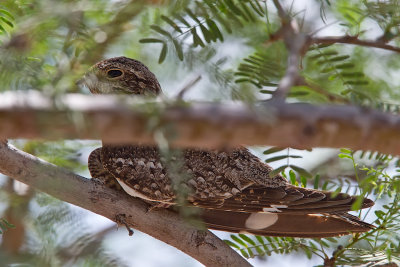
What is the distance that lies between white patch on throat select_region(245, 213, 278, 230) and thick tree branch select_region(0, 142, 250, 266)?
0.26 metres

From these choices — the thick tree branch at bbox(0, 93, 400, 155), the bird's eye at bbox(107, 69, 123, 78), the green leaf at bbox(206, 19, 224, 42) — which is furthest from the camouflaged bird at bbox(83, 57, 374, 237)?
the thick tree branch at bbox(0, 93, 400, 155)

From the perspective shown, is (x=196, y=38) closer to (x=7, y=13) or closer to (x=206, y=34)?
(x=206, y=34)

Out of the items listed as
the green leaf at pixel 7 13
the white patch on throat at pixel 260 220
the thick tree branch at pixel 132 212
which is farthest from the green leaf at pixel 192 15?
the white patch on throat at pixel 260 220

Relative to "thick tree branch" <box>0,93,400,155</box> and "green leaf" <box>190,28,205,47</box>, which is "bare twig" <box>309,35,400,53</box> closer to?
"green leaf" <box>190,28,205,47</box>

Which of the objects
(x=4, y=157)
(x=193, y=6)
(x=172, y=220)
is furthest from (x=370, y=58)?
(x=4, y=157)

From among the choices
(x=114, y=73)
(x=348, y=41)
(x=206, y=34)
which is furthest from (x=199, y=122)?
(x=114, y=73)

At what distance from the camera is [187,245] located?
2.67m

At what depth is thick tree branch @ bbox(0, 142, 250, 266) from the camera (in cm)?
243

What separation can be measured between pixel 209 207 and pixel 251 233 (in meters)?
0.26

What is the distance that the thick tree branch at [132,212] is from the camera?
2.43 m

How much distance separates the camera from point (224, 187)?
9.41ft

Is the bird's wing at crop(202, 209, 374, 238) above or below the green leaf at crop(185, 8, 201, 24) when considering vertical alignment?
below

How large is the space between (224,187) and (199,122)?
1769 millimetres

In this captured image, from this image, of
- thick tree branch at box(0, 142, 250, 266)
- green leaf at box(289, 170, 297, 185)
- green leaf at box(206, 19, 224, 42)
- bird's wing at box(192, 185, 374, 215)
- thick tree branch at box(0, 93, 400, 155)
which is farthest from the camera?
green leaf at box(289, 170, 297, 185)
